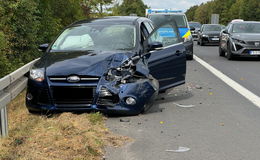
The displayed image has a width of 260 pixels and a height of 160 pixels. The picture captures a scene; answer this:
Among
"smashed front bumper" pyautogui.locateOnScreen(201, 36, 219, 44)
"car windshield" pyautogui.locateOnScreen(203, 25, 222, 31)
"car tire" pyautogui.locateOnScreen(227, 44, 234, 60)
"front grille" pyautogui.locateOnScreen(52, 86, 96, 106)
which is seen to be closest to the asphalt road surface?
"front grille" pyautogui.locateOnScreen(52, 86, 96, 106)

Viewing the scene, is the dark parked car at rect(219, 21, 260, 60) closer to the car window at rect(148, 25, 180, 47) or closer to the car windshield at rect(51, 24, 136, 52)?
the car window at rect(148, 25, 180, 47)

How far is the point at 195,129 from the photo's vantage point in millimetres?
5625

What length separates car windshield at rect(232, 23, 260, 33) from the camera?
55.5 feet

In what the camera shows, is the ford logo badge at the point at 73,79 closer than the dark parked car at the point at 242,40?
Yes

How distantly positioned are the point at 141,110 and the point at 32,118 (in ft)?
5.45

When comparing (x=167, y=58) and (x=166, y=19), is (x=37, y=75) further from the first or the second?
(x=166, y=19)

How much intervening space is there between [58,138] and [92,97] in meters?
1.32

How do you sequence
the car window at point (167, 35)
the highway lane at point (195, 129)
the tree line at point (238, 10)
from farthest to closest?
1. the tree line at point (238, 10)
2. the car window at point (167, 35)
3. the highway lane at point (195, 129)

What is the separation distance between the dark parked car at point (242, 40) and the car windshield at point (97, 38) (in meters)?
9.07

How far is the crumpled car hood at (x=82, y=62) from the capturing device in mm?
6145

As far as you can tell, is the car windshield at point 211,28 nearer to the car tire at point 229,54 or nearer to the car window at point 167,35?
the car tire at point 229,54

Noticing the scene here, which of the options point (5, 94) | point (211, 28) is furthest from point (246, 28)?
point (5, 94)

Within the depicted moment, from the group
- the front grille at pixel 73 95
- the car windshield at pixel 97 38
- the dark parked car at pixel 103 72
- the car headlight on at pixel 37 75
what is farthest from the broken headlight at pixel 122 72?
the car headlight on at pixel 37 75

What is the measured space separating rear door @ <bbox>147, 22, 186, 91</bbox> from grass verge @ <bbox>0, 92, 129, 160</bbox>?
1.57 m
